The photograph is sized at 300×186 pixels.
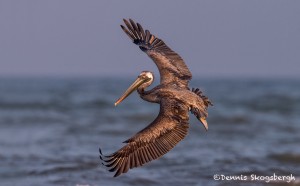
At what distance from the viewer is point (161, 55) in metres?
10.7

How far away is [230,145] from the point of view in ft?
48.4

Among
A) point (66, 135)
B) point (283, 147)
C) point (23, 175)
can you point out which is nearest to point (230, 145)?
point (283, 147)

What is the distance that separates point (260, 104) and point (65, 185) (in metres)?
15.2

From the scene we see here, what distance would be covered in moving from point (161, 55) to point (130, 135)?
6135 mm

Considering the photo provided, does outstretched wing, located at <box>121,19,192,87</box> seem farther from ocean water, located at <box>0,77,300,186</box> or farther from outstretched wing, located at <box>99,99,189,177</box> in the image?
ocean water, located at <box>0,77,300,186</box>

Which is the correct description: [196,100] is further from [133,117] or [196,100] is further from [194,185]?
[133,117]

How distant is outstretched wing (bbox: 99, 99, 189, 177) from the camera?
8805 mm

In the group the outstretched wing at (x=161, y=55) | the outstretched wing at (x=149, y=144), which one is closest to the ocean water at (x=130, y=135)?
the outstretched wing at (x=161, y=55)

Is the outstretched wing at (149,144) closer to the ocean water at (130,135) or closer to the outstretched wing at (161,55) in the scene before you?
the outstretched wing at (161,55)

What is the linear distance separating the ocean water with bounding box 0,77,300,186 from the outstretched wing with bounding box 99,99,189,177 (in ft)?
6.26

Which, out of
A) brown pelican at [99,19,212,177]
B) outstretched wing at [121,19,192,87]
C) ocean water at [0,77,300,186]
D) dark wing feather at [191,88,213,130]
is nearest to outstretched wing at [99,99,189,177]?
brown pelican at [99,19,212,177]

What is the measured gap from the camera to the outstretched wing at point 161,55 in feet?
34.1

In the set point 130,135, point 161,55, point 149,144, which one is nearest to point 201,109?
point 149,144

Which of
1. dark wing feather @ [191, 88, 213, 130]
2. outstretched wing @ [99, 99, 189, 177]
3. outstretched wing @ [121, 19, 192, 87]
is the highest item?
outstretched wing @ [121, 19, 192, 87]
